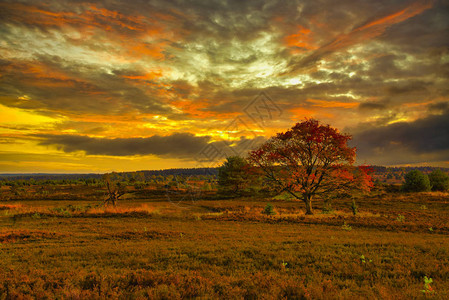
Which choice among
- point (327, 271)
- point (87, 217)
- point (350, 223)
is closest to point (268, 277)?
point (327, 271)

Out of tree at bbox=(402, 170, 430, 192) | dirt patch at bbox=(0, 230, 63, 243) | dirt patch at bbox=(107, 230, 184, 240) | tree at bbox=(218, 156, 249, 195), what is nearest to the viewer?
dirt patch at bbox=(0, 230, 63, 243)

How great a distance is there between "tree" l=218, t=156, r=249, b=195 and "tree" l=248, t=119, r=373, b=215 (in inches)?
1184

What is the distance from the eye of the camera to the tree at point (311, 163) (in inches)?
1099

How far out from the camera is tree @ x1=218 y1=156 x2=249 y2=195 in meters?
60.9

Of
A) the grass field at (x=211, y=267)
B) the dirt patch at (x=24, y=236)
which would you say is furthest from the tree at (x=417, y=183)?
the dirt patch at (x=24, y=236)

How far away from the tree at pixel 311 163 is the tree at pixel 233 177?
30.1 meters

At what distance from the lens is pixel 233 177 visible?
2405 inches

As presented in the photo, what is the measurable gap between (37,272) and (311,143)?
85.8 ft

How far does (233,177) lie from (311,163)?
33.1 meters

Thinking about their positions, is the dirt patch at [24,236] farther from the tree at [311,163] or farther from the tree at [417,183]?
the tree at [417,183]

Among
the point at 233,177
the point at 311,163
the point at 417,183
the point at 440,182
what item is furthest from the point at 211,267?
the point at 440,182

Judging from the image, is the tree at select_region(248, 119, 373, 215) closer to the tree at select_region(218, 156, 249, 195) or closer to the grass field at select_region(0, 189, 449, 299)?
the grass field at select_region(0, 189, 449, 299)

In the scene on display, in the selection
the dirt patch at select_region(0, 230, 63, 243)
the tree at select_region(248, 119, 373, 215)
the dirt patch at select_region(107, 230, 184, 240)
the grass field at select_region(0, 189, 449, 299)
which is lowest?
the dirt patch at select_region(107, 230, 184, 240)

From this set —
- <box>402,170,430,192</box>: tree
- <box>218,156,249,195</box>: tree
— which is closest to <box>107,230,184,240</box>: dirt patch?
<box>218,156,249,195</box>: tree
